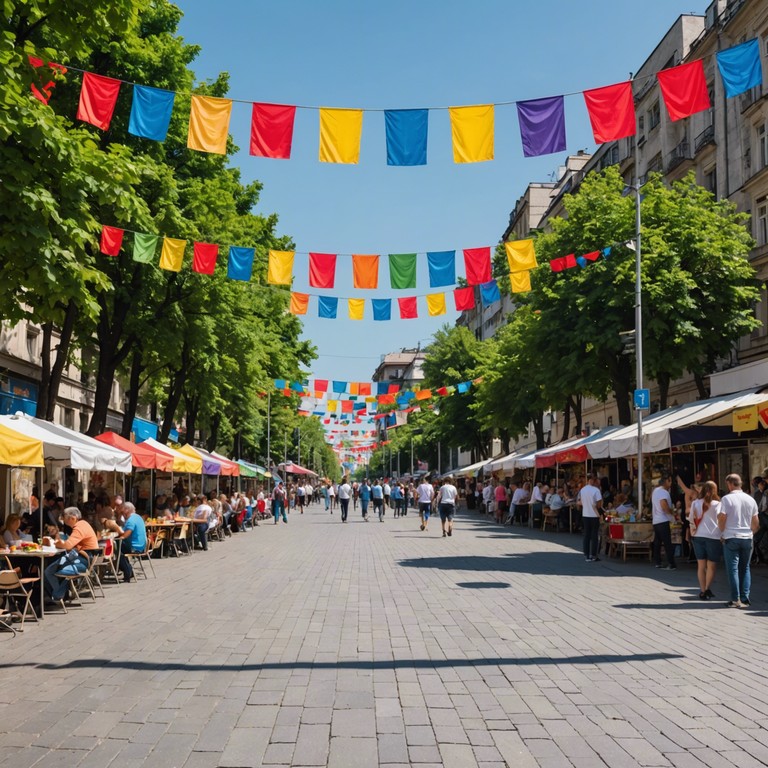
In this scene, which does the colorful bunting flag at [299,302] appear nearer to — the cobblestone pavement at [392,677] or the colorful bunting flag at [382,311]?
the colorful bunting flag at [382,311]

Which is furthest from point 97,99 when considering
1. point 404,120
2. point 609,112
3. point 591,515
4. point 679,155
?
point 679,155

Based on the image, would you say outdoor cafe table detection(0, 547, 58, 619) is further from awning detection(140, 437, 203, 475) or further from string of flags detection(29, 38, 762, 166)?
awning detection(140, 437, 203, 475)

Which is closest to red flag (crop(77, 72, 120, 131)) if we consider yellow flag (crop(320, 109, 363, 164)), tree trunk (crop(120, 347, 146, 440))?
yellow flag (crop(320, 109, 363, 164))

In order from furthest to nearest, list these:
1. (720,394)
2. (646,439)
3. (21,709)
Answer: (720,394) → (646,439) → (21,709)

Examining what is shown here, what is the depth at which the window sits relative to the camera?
4204 cm

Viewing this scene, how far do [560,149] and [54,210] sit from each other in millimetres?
6533

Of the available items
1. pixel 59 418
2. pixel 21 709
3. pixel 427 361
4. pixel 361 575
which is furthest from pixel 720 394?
pixel 427 361

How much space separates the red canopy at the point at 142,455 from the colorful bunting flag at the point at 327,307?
510cm

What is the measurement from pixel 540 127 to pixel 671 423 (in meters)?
8.76

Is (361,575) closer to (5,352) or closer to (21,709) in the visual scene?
(21,709)

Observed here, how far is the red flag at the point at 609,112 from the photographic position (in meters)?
12.0

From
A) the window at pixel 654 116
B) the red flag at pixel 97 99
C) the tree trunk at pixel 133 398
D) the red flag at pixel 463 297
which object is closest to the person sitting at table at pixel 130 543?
the red flag at pixel 97 99

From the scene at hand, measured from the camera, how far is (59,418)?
115 ft

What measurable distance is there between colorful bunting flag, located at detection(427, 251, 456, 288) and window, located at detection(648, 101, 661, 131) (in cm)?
2688
